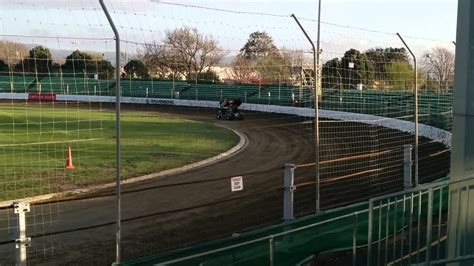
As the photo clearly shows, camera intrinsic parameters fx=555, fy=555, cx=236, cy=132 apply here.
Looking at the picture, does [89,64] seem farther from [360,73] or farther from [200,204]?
[360,73]

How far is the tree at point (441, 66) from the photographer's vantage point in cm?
1786

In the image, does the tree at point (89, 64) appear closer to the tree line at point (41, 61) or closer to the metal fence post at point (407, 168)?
the tree line at point (41, 61)

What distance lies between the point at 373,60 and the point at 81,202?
10.5m

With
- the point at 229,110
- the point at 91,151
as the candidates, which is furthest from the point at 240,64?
the point at 229,110

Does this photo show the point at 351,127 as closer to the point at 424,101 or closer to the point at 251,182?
the point at 424,101

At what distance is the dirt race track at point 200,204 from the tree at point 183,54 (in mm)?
2080

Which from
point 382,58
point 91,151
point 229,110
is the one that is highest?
point 382,58

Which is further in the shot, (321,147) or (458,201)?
(321,147)

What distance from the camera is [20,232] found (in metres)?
6.00

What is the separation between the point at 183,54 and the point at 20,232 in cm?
616

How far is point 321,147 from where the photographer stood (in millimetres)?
23016

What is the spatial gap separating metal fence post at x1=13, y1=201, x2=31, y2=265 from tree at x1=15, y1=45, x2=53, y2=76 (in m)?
1.92

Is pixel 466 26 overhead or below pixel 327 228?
overhead

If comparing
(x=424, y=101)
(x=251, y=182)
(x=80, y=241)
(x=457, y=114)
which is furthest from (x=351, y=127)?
(x=457, y=114)
